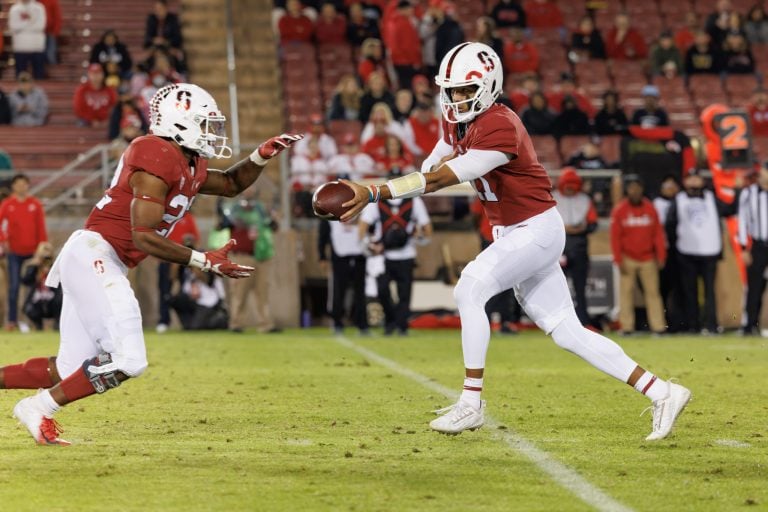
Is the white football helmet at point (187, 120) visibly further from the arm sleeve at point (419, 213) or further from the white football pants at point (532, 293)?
the arm sleeve at point (419, 213)

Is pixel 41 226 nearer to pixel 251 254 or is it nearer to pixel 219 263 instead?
pixel 251 254

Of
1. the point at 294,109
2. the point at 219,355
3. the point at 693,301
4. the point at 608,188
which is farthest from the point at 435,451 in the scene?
the point at 294,109

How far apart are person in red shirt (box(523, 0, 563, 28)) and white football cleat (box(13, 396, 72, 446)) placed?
54.6ft

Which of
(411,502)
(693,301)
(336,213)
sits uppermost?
(336,213)

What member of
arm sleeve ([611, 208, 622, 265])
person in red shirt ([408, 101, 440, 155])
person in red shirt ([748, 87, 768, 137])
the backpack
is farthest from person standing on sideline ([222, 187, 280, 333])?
person in red shirt ([748, 87, 768, 137])

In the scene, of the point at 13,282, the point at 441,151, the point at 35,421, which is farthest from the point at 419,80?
the point at 35,421

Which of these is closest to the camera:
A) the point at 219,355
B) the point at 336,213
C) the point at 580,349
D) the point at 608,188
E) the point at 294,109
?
the point at 336,213

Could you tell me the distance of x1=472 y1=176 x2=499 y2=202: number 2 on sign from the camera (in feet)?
23.5

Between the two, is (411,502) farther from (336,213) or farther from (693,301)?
(693,301)

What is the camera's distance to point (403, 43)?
2008cm

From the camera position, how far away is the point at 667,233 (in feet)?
53.5

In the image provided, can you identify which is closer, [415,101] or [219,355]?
[219,355]

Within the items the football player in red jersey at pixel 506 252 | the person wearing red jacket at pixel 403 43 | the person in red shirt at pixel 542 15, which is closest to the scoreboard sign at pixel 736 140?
the person wearing red jacket at pixel 403 43

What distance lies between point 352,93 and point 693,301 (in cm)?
531
